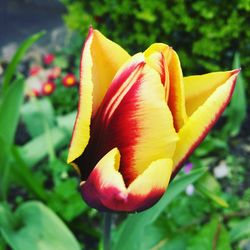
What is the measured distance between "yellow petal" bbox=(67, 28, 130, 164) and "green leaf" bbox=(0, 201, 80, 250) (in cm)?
77

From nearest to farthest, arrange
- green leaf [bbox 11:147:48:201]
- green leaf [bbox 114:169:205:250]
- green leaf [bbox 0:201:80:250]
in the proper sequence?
green leaf [bbox 114:169:205:250] → green leaf [bbox 0:201:80:250] → green leaf [bbox 11:147:48:201]

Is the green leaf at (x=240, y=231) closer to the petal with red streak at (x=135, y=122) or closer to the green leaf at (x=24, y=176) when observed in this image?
the green leaf at (x=24, y=176)

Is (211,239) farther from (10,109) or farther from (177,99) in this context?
(177,99)

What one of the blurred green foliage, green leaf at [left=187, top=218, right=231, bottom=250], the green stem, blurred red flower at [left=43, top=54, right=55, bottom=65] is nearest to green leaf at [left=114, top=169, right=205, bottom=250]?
the green stem

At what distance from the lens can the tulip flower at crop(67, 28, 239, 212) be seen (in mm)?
796

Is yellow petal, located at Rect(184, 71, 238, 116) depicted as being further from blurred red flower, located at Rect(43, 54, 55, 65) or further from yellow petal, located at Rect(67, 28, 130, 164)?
blurred red flower, located at Rect(43, 54, 55, 65)

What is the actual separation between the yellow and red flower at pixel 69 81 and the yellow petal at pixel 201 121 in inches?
94.2

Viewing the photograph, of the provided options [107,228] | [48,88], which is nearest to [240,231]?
Result: [107,228]

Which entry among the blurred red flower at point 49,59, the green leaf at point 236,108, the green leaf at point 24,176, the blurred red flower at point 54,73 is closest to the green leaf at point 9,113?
the green leaf at point 24,176

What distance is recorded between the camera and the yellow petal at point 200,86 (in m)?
0.89

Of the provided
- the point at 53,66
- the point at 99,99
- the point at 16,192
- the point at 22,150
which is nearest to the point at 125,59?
the point at 99,99

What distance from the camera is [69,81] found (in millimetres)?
3219

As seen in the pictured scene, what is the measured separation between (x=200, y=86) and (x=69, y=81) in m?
2.36

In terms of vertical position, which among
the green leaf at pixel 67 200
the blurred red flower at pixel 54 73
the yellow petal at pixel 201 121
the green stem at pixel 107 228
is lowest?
the green leaf at pixel 67 200
